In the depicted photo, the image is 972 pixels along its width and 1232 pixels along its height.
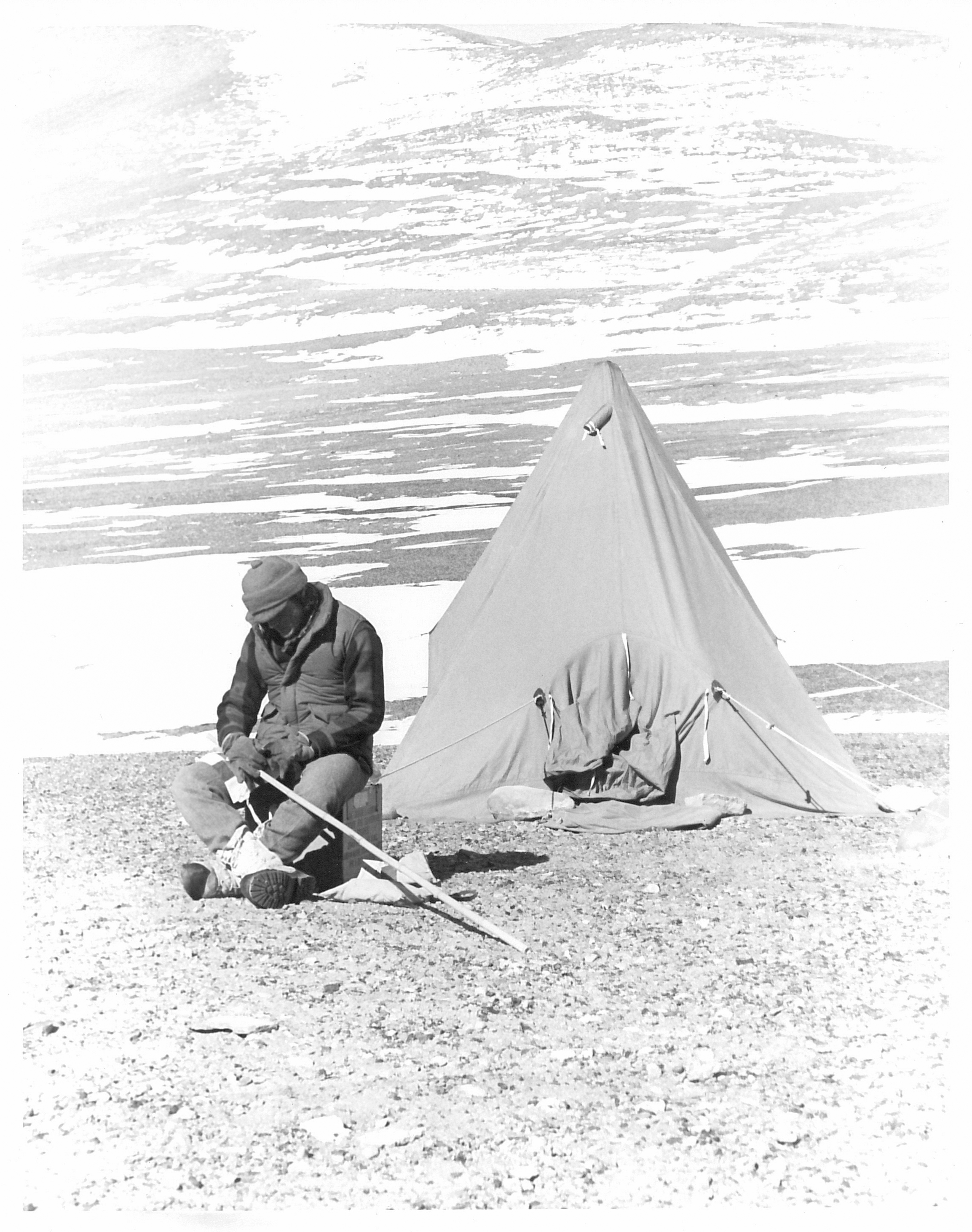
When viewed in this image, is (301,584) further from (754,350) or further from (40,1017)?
(754,350)

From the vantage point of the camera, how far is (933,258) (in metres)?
26.5

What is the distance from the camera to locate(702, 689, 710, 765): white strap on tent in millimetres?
6133

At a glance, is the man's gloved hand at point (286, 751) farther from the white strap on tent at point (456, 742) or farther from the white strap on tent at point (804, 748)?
the white strap on tent at point (804, 748)

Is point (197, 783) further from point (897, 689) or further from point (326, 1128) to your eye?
point (897, 689)

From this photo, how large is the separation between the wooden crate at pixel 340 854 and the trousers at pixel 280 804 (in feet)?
0.22

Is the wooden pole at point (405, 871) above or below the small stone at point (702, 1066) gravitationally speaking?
above

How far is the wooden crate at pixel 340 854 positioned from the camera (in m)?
4.80

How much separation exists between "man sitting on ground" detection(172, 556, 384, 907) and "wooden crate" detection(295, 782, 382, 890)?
7cm

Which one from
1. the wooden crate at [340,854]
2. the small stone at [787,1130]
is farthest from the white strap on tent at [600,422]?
the small stone at [787,1130]

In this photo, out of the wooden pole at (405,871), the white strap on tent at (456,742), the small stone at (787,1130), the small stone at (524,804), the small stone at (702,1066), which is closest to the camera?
the small stone at (787,1130)

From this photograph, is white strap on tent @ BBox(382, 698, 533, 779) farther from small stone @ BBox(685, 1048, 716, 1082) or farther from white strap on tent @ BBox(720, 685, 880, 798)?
small stone @ BBox(685, 1048, 716, 1082)

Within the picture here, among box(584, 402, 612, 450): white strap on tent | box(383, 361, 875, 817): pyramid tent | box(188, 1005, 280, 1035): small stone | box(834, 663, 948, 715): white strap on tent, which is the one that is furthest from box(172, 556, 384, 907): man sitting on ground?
box(834, 663, 948, 715): white strap on tent

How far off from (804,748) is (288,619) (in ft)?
9.18

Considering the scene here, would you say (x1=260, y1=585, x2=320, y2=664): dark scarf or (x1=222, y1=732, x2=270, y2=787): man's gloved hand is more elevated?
(x1=260, y1=585, x2=320, y2=664): dark scarf
